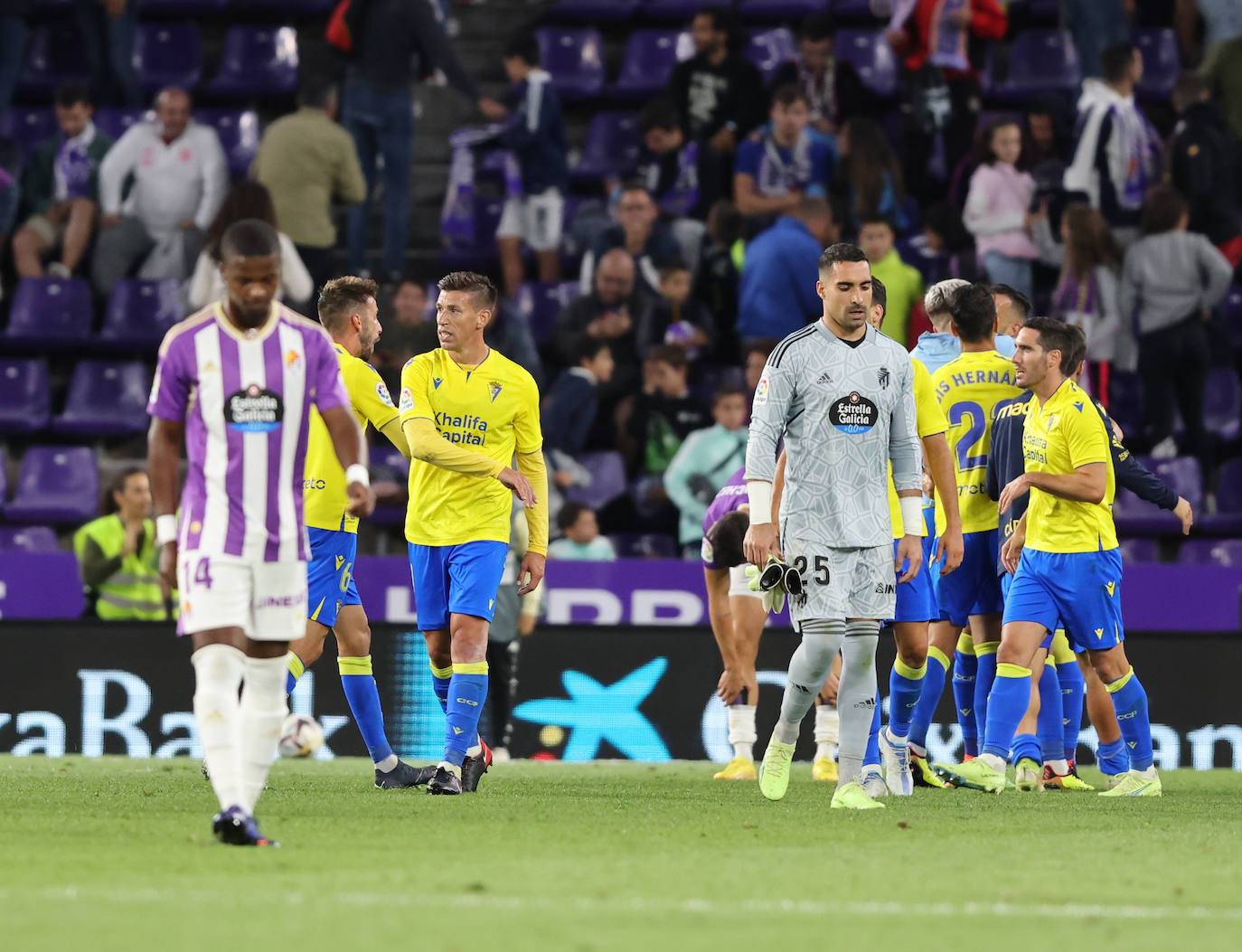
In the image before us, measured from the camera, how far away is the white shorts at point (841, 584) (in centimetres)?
814

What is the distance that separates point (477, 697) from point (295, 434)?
2.78 metres

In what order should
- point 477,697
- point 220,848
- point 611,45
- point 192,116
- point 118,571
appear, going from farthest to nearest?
point 611,45
point 192,116
point 118,571
point 477,697
point 220,848

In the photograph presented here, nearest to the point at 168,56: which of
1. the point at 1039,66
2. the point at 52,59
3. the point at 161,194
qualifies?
the point at 52,59

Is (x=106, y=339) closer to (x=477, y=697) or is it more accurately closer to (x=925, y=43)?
(x=925, y=43)

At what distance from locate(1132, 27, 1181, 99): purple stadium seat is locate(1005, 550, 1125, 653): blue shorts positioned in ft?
35.0

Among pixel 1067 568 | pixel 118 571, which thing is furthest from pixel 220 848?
pixel 118 571

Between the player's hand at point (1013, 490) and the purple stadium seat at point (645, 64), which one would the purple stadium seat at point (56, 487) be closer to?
the purple stadium seat at point (645, 64)

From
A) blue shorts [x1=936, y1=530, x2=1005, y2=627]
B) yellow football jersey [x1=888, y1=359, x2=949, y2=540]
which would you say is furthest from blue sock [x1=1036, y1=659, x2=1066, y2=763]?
yellow football jersey [x1=888, y1=359, x2=949, y2=540]

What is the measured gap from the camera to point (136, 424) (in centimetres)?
1664

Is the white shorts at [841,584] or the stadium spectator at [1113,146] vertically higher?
the stadium spectator at [1113,146]

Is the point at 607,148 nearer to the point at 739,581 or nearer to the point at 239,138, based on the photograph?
the point at 239,138

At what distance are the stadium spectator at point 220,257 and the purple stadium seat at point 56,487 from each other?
1616 millimetres

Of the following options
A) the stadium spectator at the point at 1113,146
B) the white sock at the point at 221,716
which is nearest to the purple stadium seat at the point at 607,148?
the stadium spectator at the point at 1113,146

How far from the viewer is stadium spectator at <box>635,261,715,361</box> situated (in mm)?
16438
